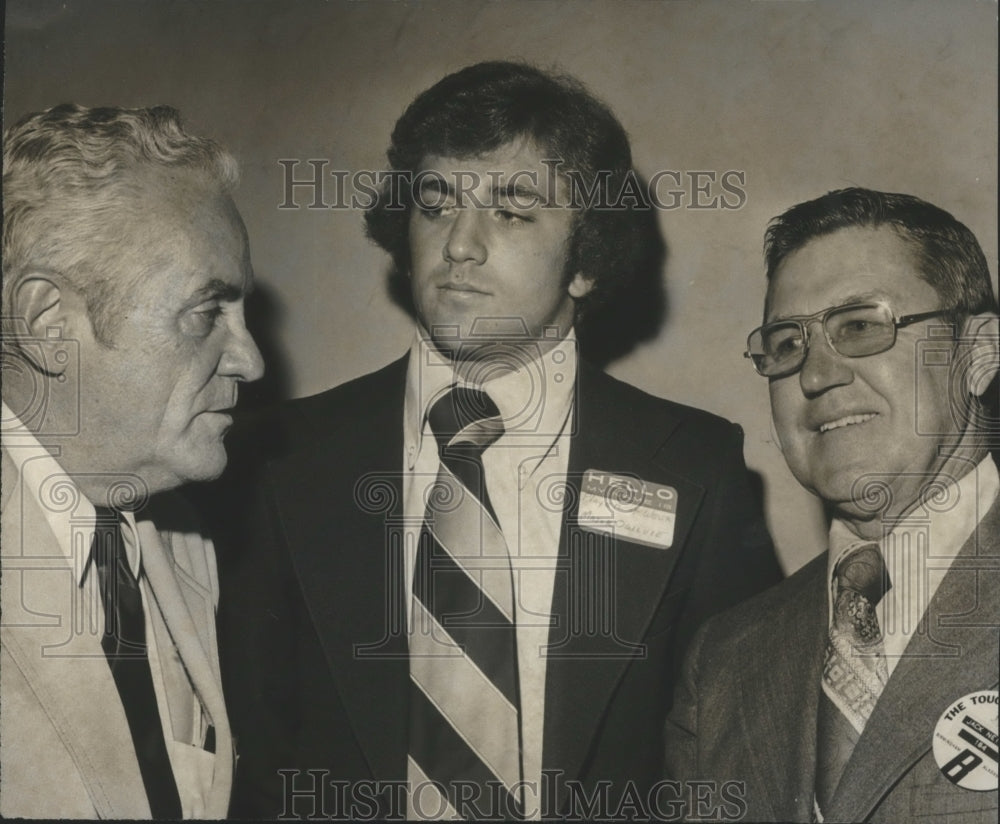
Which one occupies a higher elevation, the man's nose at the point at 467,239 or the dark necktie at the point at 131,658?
the man's nose at the point at 467,239

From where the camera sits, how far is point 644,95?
206 centimetres

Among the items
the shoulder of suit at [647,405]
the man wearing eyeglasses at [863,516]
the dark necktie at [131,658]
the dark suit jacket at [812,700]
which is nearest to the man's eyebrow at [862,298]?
the man wearing eyeglasses at [863,516]

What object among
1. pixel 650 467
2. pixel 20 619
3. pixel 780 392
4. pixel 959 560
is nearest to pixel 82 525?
pixel 20 619

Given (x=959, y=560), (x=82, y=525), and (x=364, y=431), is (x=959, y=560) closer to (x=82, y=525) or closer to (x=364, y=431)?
(x=364, y=431)

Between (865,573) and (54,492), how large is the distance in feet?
4.09

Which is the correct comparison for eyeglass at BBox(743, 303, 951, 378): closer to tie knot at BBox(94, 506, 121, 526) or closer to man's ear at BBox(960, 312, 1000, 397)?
man's ear at BBox(960, 312, 1000, 397)

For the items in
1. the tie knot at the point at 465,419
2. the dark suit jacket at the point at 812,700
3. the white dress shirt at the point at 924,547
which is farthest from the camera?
the tie knot at the point at 465,419

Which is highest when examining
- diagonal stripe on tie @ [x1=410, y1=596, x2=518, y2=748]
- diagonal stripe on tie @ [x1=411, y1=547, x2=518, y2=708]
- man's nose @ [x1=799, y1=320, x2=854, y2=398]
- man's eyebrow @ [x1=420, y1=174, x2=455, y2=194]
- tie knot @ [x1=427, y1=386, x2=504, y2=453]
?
man's eyebrow @ [x1=420, y1=174, x2=455, y2=194]

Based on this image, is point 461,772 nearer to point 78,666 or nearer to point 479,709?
point 479,709

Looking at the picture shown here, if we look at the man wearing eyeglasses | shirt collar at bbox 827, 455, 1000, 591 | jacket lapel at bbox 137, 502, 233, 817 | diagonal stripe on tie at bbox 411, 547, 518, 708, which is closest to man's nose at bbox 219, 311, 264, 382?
jacket lapel at bbox 137, 502, 233, 817

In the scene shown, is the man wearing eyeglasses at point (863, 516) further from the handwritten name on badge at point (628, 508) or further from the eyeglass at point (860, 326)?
the handwritten name on badge at point (628, 508)

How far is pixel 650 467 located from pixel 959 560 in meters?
0.48

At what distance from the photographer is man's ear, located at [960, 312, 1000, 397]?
196 cm

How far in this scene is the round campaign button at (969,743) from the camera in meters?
1.79
